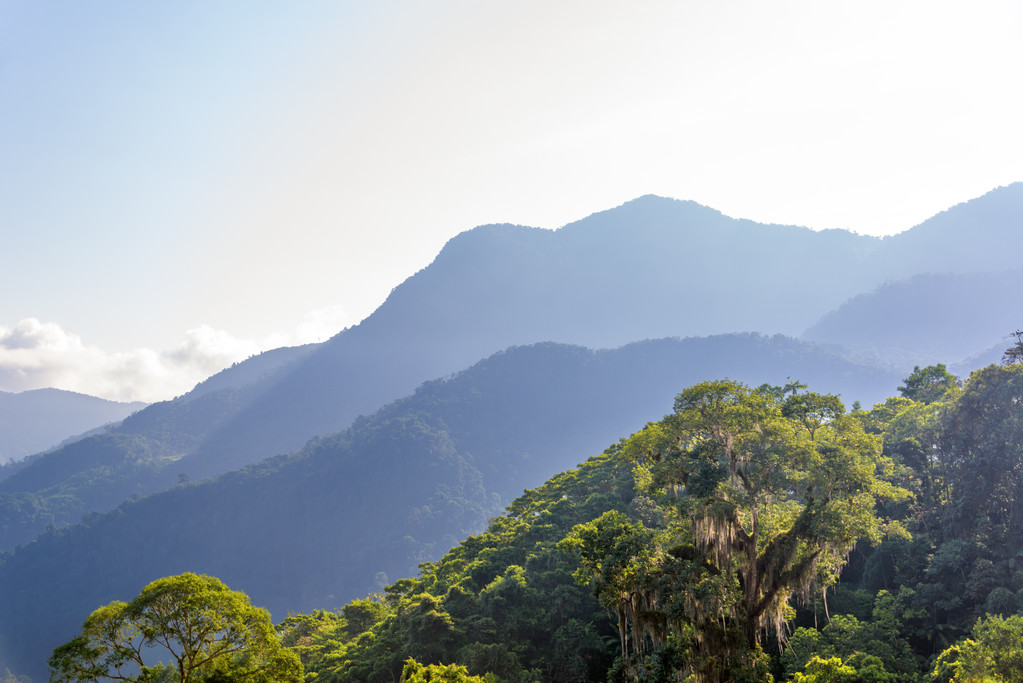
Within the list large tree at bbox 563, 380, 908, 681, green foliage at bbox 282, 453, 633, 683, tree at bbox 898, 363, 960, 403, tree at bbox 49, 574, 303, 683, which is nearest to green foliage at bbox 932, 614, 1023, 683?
large tree at bbox 563, 380, 908, 681

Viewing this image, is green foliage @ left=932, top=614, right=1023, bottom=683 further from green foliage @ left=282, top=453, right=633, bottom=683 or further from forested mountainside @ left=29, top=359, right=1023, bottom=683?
green foliage @ left=282, top=453, right=633, bottom=683

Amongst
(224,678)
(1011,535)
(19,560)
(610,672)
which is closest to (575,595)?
(610,672)

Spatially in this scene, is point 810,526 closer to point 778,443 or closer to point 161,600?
point 778,443

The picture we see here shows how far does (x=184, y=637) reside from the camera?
21.1 m

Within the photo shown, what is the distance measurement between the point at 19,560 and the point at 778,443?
230243 millimetres

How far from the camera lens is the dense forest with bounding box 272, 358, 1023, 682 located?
18.6 metres

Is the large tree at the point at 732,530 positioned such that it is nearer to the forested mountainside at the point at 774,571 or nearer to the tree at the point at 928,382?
the forested mountainside at the point at 774,571

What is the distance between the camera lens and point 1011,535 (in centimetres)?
2348

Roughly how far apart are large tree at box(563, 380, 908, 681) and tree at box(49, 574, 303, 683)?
11.4 m

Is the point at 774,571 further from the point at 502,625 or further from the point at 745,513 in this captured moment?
the point at 502,625

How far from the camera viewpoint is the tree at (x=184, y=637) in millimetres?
20172

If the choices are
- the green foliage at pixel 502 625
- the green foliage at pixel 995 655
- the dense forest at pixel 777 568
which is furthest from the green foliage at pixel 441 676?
the green foliage at pixel 995 655

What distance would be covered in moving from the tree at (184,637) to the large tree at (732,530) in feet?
37.5

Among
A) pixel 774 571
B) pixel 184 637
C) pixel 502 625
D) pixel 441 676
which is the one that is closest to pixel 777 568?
pixel 774 571
